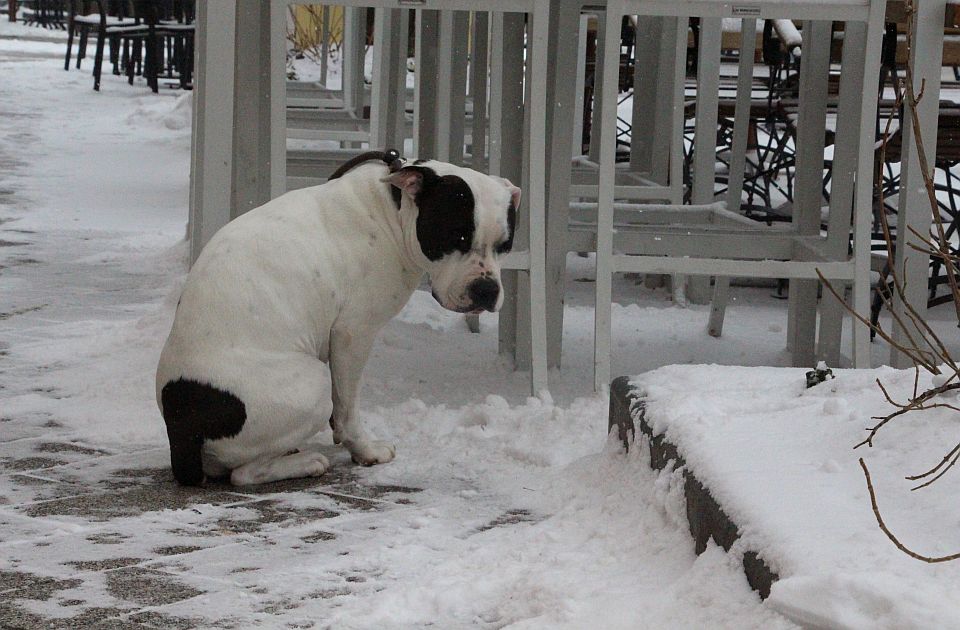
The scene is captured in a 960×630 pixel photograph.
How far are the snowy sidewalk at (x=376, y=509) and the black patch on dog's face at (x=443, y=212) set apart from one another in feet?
1.94

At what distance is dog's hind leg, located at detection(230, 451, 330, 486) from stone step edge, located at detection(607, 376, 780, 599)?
0.74 meters

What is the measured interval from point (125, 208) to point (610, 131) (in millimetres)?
5311

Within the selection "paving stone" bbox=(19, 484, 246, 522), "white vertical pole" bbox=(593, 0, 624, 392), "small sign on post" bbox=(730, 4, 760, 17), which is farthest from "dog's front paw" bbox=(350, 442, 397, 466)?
"small sign on post" bbox=(730, 4, 760, 17)

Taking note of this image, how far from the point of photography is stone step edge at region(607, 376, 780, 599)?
215cm

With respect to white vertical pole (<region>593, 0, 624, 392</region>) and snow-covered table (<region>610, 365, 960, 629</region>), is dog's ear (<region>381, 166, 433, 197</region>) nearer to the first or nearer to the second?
snow-covered table (<region>610, 365, 960, 629</region>)

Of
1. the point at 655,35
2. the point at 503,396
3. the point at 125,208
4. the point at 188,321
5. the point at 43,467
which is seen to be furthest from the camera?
the point at 125,208

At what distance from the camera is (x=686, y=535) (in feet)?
8.50

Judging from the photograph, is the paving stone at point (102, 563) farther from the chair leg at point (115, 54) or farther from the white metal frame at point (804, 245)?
the chair leg at point (115, 54)

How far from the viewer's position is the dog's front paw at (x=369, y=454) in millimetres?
3414

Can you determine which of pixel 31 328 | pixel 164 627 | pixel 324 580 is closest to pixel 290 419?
pixel 324 580

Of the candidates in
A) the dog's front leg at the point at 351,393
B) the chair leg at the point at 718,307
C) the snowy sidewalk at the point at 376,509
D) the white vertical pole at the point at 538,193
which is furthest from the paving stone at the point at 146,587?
the chair leg at the point at 718,307

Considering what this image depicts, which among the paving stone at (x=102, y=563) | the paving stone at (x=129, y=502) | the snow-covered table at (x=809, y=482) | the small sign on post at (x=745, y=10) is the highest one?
the small sign on post at (x=745, y=10)

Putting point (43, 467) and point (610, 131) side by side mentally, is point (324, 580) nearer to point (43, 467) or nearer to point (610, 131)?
point (43, 467)

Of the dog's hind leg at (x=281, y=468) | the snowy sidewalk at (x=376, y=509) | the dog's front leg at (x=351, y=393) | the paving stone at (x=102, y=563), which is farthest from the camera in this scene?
the dog's front leg at (x=351, y=393)
